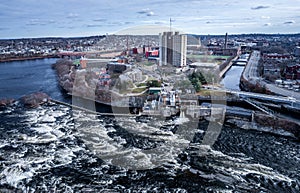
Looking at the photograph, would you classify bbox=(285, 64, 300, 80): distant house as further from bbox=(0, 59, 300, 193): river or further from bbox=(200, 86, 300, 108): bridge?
bbox=(0, 59, 300, 193): river

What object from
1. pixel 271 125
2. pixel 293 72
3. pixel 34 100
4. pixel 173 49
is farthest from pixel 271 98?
pixel 173 49

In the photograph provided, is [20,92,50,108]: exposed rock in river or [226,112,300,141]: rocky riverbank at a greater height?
[20,92,50,108]: exposed rock in river

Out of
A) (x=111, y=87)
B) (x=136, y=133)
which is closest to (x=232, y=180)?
(x=136, y=133)

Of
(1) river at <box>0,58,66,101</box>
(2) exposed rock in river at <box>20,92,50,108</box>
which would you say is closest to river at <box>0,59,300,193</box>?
(2) exposed rock in river at <box>20,92,50,108</box>

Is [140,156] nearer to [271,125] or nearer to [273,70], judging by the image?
[271,125]

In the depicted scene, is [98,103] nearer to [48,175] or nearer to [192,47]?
[48,175]

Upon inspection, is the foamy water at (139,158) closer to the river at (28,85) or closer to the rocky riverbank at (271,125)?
the rocky riverbank at (271,125)

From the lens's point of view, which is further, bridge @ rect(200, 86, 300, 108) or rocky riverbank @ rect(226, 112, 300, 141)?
bridge @ rect(200, 86, 300, 108)
